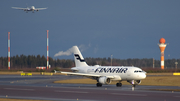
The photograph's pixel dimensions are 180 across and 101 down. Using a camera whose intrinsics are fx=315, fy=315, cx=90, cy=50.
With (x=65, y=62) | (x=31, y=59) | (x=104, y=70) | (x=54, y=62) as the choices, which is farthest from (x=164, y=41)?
(x=104, y=70)

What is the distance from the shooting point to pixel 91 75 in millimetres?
54562

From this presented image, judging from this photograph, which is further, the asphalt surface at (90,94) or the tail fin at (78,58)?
the tail fin at (78,58)

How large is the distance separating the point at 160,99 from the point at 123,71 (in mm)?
22414

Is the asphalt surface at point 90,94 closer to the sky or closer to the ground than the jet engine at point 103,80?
closer to the ground

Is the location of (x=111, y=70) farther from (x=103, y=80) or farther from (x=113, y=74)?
(x=103, y=80)

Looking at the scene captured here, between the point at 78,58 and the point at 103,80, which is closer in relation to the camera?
the point at 103,80

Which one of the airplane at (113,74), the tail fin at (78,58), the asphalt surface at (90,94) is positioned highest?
the tail fin at (78,58)

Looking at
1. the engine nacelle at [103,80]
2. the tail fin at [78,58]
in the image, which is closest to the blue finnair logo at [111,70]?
the engine nacelle at [103,80]

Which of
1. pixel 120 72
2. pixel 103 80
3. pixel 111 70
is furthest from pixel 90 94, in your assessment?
pixel 111 70

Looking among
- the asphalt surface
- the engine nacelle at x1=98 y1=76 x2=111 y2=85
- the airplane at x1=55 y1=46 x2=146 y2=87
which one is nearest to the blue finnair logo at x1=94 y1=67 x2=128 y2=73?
the airplane at x1=55 y1=46 x2=146 y2=87

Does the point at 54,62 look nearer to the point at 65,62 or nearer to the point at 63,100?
the point at 65,62

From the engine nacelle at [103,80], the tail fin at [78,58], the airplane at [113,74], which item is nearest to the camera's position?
the airplane at [113,74]

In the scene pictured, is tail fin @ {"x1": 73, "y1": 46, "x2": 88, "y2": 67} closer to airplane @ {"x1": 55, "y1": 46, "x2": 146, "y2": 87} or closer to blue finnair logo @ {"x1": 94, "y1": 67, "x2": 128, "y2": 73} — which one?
airplane @ {"x1": 55, "y1": 46, "x2": 146, "y2": 87}

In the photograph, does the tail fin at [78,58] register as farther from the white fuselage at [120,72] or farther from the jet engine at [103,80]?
the jet engine at [103,80]
